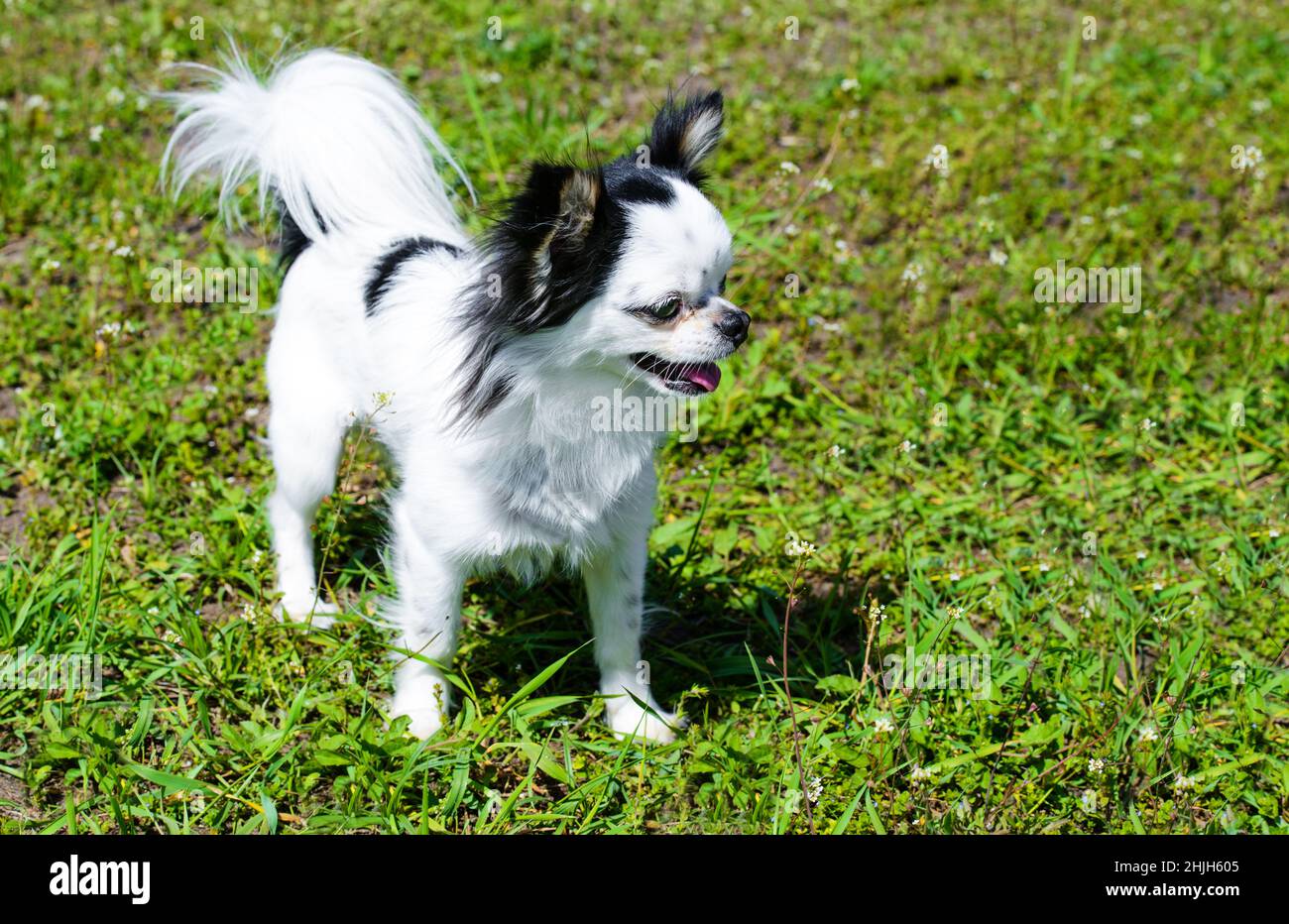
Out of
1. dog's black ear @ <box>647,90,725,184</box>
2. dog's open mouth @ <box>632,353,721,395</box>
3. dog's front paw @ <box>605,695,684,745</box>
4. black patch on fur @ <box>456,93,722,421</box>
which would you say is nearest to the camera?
black patch on fur @ <box>456,93,722,421</box>

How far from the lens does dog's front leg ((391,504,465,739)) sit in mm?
2943

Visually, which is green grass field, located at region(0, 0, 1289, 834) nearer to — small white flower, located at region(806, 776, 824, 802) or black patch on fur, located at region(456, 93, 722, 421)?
small white flower, located at region(806, 776, 824, 802)

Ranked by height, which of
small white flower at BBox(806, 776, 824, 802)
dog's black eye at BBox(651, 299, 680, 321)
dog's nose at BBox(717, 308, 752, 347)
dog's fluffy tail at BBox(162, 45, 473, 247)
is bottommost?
small white flower at BBox(806, 776, 824, 802)

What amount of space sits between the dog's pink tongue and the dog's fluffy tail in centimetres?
103

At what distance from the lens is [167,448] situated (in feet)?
13.0

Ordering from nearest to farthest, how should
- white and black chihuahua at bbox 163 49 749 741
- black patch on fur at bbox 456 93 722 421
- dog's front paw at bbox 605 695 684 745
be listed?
black patch on fur at bbox 456 93 722 421 < white and black chihuahua at bbox 163 49 749 741 < dog's front paw at bbox 605 695 684 745

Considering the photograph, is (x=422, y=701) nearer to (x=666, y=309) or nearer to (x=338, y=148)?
(x=666, y=309)

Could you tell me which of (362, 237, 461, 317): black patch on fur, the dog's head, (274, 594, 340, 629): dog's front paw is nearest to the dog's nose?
the dog's head

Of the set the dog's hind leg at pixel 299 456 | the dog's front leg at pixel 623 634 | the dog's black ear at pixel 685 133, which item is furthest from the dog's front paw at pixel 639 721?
the dog's black ear at pixel 685 133

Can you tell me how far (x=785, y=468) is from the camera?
13.7 feet

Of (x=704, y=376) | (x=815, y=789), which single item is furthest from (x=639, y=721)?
(x=704, y=376)

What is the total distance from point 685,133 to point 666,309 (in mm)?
511

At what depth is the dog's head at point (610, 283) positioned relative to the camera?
241cm

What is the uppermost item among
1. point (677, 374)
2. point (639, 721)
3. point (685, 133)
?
point (685, 133)
